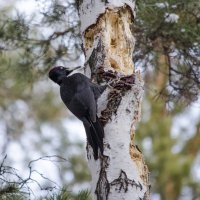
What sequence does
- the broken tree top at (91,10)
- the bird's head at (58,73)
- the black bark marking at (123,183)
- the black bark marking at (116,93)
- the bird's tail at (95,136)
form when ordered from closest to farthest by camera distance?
the black bark marking at (123,183) → the bird's tail at (95,136) → the black bark marking at (116,93) → the broken tree top at (91,10) → the bird's head at (58,73)

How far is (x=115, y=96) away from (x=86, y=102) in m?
0.27

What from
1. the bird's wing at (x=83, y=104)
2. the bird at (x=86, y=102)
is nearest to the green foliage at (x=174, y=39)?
the bird at (x=86, y=102)

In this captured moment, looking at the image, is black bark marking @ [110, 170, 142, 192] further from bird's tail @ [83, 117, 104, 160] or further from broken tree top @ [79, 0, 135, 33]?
broken tree top @ [79, 0, 135, 33]

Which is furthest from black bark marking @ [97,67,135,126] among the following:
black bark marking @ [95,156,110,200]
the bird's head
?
the bird's head

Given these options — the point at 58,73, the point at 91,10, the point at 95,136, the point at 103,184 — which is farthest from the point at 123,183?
the point at 58,73

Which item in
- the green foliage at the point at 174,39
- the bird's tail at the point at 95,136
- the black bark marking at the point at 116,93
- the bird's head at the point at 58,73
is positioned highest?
the green foliage at the point at 174,39

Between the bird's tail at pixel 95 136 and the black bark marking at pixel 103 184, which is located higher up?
the bird's tail at pixel 95 136

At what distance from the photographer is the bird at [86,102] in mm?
2438

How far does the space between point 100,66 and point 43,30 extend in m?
1.39

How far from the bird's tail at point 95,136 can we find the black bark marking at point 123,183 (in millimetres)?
161

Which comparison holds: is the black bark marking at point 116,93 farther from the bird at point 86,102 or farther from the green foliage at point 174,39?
the green foliage at point 174,39

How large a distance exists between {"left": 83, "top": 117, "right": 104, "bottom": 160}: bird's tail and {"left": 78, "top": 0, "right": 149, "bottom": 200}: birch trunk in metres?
0.02

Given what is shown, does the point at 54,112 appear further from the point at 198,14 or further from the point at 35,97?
the point at 198,14

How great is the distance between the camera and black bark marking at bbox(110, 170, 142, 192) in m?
2.21
